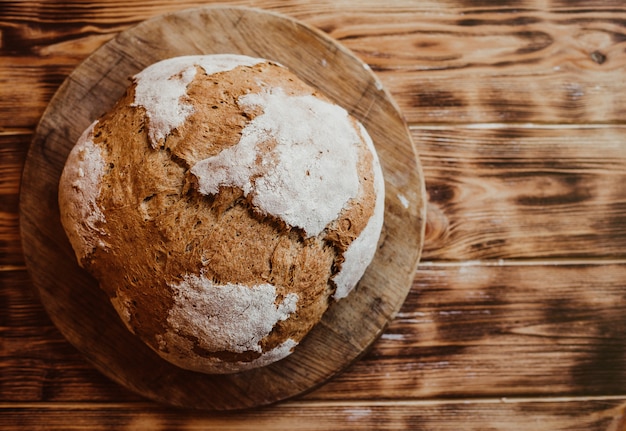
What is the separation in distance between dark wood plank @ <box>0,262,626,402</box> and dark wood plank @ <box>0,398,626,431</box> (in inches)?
1.2

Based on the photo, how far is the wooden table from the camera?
1.39 metres

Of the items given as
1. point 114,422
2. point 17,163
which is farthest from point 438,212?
point 17,163

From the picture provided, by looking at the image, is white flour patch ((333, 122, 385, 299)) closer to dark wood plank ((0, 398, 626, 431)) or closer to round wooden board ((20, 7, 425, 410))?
round wooden board ((20, 7, 425, 410))

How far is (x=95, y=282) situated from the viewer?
127 cm

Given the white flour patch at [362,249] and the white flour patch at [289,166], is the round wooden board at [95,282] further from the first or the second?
the white flour patch at [289,166]

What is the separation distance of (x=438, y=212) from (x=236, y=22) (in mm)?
742

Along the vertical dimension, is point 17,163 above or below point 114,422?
above

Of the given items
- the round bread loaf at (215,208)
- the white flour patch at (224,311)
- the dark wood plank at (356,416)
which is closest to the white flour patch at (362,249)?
the round bread loaf at (215,208)

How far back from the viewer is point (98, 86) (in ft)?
4.22

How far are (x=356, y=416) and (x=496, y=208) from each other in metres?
0.70

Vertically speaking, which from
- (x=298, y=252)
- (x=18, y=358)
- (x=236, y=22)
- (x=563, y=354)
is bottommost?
(x=563, y=354)

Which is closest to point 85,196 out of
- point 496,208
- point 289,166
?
point 289,166

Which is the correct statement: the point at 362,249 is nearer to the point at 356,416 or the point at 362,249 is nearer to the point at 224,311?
the point at 224,311

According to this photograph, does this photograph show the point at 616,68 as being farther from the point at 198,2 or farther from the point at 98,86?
the point at 98,86
